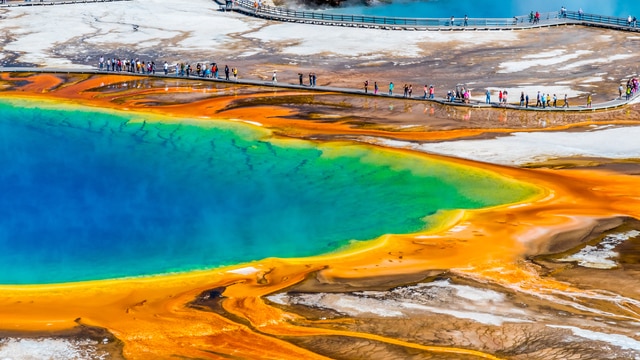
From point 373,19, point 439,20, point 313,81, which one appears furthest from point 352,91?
point 439,20

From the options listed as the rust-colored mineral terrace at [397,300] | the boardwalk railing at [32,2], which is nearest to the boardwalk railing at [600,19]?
the rust-colored mineral terrace at [397,300]

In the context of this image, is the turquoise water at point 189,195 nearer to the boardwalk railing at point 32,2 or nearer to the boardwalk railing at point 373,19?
the boardwalk railing at point 373,19

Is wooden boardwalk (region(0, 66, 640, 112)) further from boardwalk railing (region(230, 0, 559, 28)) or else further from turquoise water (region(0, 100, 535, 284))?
boardwalk railing (region(230, 0, 559, 28))

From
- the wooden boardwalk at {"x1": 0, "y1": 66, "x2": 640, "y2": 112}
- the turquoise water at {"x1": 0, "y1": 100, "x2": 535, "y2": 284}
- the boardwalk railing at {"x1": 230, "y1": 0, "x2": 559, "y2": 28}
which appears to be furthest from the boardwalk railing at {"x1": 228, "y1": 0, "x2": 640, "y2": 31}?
the turquoise water at {"x1": 0, "y1": 100, "x2": 535, "y2": 284}

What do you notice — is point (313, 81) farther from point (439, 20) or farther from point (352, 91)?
point (439, 20)

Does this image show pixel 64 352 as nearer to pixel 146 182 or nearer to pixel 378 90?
pixel 146 182

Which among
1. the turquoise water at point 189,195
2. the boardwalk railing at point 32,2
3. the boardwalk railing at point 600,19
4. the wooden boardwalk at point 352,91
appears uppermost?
the boardwalk railing at point 32,2
